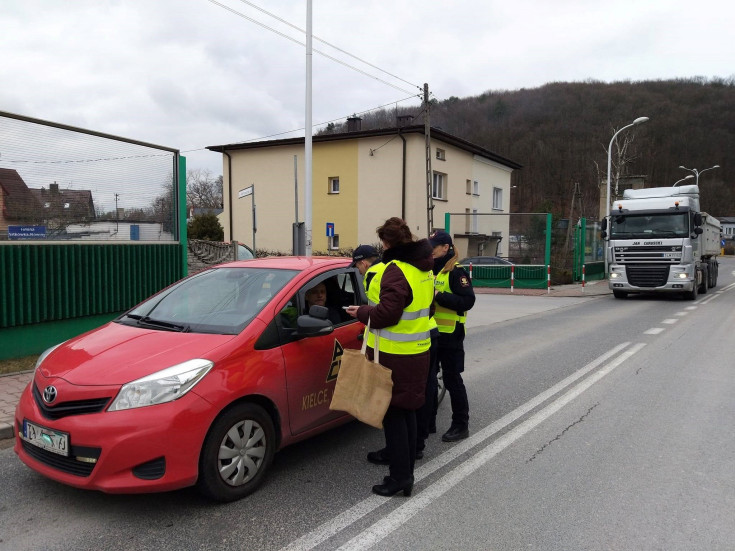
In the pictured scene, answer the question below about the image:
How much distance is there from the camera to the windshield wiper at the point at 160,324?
153 inches

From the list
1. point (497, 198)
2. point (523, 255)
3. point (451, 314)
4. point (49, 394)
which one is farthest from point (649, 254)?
point (497, 198)

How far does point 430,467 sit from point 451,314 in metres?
1.21

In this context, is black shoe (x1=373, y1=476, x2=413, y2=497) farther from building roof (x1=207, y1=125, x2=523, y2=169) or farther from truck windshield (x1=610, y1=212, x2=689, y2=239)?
building roof (x1=207, y1=125, x2=523, y2=169)

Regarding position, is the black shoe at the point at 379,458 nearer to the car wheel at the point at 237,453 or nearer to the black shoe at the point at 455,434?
the black shoe at the point at 455,434

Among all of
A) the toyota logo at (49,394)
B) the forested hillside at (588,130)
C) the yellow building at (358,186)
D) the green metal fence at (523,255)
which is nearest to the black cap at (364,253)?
the toyota logo at (49,394)

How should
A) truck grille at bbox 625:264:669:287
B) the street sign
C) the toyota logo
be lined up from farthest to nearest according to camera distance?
1. truck grille at bbox 625:264:669:287
2. the street sign
3. the toyota logo

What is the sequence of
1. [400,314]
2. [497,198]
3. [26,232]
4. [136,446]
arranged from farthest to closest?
1. [497,198]
2. [26,232]
3. [400,314]
4. [136,446]

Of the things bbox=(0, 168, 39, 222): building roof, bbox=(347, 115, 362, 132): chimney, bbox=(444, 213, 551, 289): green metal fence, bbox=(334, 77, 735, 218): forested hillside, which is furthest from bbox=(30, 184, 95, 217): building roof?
bbox=(334, 77, 735, 218): forested hillside

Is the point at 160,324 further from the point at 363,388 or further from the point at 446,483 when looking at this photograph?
the point at 446,483

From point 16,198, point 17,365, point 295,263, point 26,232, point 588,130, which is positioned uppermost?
point 588,130

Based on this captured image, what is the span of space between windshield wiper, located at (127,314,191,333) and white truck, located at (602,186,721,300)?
1698cm

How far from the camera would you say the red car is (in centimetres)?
313

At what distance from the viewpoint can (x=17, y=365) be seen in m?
6.92

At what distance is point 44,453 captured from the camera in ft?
11.0
